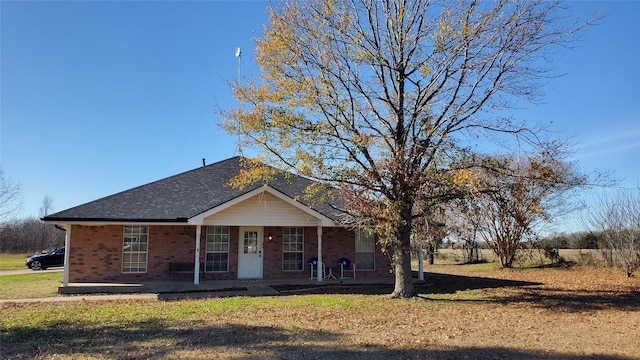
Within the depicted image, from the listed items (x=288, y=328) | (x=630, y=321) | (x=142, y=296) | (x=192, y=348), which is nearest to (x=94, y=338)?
(x=192, y=348)

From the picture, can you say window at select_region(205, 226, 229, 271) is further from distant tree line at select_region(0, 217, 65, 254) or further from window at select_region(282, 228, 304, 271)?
distant tree line at select_region(0, 217, 65, 254)

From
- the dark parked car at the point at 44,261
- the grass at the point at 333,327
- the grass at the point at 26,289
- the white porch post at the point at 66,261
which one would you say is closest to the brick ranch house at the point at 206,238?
the white porch post at the point at 66,261

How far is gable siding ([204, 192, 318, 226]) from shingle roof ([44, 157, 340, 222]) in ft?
1.62

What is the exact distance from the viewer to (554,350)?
23.5 feet

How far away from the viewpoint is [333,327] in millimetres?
8789

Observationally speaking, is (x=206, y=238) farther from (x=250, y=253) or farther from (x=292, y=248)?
(x=292, y=248)

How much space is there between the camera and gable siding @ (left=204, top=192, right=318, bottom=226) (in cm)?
1653

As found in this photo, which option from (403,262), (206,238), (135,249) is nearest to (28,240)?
(135,249)

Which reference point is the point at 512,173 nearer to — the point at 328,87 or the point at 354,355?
the point at 328,87

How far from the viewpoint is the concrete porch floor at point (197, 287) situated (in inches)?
550

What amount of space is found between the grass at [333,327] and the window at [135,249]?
4.54 meters

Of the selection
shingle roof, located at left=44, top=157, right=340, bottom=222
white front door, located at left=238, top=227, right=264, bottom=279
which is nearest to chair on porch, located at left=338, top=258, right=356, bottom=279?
shingle roof, located at left=44, top=157, right=340, bottom=222

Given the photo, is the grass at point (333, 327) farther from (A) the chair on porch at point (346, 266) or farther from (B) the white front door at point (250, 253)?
(B) the white front door at point (250, 253)

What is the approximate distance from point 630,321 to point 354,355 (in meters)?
7.38
